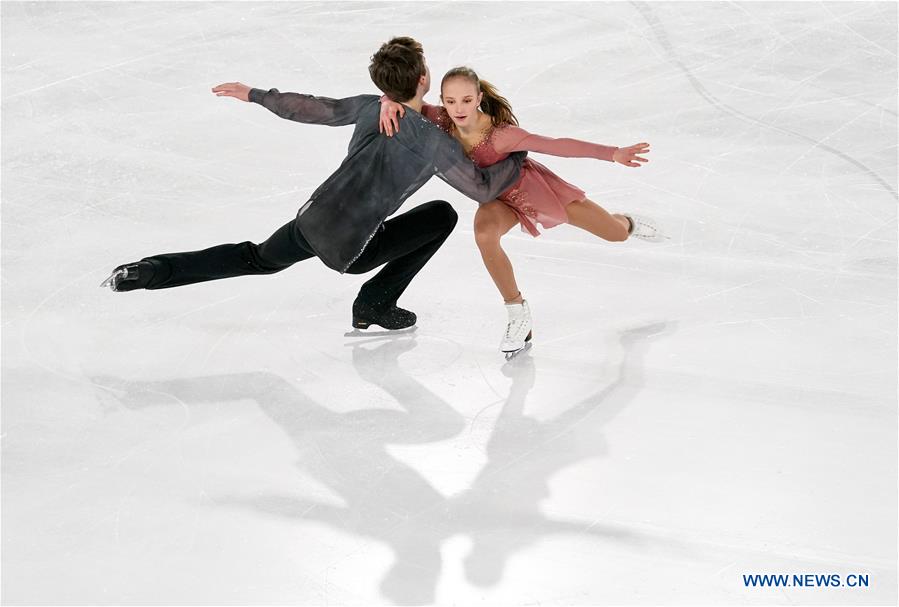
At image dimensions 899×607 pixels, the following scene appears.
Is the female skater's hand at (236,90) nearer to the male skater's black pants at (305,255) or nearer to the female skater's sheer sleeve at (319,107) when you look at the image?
the female skater's sheer sleeve at (319,107)

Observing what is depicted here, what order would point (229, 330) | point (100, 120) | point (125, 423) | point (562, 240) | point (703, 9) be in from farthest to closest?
point (703, 9)
point (100, 120)
point (562, 240)
point (229, 330)
point (125, 423)

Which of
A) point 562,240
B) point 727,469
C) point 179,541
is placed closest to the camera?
point 179,541

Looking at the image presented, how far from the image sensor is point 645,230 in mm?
4789

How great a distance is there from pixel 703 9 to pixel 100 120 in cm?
347

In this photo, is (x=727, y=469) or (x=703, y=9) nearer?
(x=727, y=469)

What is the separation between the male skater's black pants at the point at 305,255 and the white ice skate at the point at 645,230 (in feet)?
2.82

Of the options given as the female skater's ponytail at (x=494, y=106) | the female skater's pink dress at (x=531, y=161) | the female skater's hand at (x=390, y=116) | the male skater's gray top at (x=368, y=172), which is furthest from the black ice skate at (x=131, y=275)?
the female skater's ponytail at (x=494, y=106)

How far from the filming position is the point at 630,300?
4516 mm

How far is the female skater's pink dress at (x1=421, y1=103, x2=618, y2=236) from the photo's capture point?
12.8 ft

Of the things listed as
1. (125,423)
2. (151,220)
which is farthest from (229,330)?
(151,220)

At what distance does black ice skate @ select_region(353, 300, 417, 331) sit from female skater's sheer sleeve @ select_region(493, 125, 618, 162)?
0.74 m

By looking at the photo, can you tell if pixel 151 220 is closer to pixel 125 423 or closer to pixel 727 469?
pixel 125 423

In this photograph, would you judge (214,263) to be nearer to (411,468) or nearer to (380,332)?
(380,332)

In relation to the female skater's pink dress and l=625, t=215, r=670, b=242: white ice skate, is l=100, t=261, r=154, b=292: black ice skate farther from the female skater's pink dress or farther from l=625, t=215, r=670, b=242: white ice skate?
l=625, t=215, r=670, b=242: white ice skate
